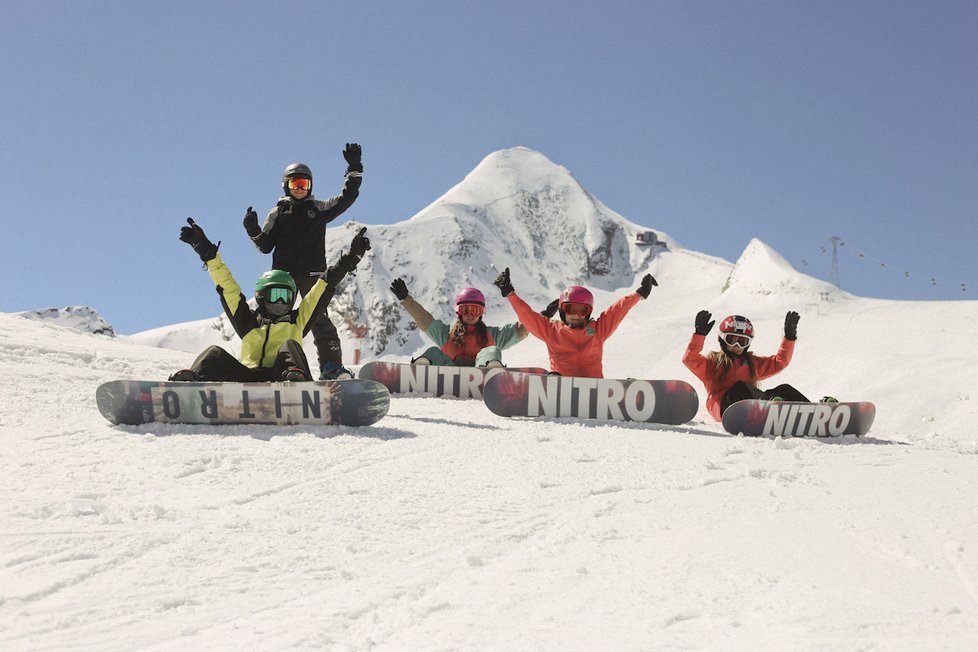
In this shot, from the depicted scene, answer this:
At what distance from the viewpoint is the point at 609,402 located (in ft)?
20.1

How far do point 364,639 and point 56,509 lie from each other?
1.67 m

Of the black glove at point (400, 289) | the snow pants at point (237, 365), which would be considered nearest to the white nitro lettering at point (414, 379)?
the black glove at point (400, 289)

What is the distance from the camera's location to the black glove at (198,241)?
5691mm

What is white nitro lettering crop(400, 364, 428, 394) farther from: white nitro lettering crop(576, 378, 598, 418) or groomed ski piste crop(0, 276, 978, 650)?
groomed ski piste crop(0, 276, 978, 650)

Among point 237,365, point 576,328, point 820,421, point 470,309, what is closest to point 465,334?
point 470,309

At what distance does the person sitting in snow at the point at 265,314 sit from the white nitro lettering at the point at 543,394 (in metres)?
1.77

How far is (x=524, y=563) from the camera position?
249 centimetres

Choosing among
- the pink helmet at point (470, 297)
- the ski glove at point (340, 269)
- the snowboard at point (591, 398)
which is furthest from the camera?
the pink helmet at point (470, 297)

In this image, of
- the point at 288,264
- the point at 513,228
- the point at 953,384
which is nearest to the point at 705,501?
the point at 288,264

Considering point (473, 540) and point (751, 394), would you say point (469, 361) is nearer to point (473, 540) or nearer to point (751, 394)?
point (751, 394)

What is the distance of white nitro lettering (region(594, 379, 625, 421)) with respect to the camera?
6109mm

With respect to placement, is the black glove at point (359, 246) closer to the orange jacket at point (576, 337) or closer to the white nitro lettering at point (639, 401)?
the orange jacket at point (576, 337)

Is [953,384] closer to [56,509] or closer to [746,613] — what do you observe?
[746,613]

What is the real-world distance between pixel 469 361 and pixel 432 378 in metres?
0.87
